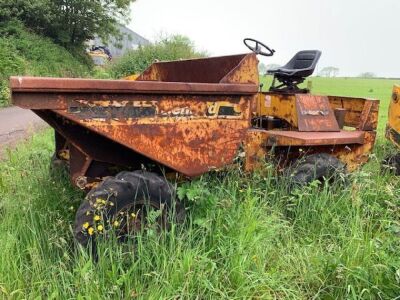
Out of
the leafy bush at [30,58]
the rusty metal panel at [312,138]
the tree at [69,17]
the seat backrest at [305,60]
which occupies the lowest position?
the rusty metal panel at [312,138]

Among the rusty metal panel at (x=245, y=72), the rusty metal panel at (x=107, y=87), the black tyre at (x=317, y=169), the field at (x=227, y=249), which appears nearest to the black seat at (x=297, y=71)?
the black tyre at (x=317, y=169)

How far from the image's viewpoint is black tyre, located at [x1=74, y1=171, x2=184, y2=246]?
2.91m

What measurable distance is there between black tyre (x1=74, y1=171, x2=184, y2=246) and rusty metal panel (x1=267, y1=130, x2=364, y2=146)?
1.17 metres

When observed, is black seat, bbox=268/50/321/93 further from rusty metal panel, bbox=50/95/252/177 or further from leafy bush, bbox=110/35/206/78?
leafy bush, bbox=110/35/206/78

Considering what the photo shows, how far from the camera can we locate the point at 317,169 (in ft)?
13.1

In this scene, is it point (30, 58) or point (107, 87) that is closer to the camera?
point (107, 87)

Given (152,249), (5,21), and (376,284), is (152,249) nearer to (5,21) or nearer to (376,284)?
(376,284)

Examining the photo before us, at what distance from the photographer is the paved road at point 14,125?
8.09m

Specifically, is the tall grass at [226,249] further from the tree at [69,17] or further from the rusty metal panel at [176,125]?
the tree at [69,17]

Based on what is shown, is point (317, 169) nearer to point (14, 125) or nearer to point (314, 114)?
point (314, 114)

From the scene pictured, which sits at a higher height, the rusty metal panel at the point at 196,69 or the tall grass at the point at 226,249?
the rusty metal panel at the point at 196,69

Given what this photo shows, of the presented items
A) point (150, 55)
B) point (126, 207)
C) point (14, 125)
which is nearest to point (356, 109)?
point (126, 207)

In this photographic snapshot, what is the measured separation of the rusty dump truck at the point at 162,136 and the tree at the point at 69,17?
18982mm

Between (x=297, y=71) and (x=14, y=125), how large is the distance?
7008 mm
